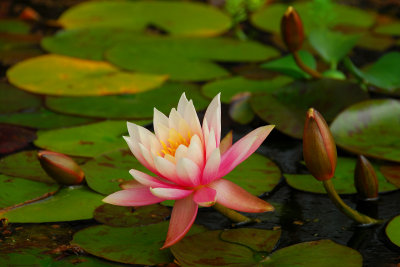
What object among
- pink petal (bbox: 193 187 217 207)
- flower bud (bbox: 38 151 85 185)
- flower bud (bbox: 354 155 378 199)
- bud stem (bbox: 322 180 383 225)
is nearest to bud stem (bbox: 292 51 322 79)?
flower bud (bbox: 354 155 378 199)

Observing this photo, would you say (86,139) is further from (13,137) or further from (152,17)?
(152,17)

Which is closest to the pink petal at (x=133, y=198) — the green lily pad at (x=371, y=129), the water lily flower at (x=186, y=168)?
the water lily flower at (x=186, y=168)

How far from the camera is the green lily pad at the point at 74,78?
2254mm

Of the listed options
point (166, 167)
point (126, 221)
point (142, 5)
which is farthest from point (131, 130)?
point (142, 5)

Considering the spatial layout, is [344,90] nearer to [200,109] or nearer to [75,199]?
[200,109]

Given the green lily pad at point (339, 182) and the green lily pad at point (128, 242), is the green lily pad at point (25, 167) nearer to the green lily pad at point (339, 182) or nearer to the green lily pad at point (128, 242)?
the green lily pad at point (128, 242)

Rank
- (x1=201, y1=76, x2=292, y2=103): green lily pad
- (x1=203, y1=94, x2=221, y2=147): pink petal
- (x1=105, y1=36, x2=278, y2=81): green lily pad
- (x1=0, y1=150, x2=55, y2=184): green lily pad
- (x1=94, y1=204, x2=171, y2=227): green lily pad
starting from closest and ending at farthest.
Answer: (x1=203, y1=94, x2=221, y2=147): pink petal → (x1=94, y1=204, x2=171, y2=227): green lily pad → (x1=0, y1=150, x2=55, y2=184): green lily pad → (x1=201, y1=76, x2=292, y2=103): green lily pad → (x1=105, y1=36, x2=278, y2=81): green lily pad

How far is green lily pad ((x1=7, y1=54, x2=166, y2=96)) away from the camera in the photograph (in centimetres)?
225

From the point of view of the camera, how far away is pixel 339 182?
1552 mm

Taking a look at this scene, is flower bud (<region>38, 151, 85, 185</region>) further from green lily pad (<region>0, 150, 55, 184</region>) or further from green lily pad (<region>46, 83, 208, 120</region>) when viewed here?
green lily pad (<region>46, 83, 208, 120</region>)

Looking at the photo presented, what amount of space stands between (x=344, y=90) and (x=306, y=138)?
88cm

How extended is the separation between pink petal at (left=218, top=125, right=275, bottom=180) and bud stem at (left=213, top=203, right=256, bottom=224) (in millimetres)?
96

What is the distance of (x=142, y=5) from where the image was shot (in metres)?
3.33

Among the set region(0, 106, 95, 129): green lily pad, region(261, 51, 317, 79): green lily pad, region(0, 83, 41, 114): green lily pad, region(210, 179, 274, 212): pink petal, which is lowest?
Result: region(0, 106, 95, 129): green lily pad
